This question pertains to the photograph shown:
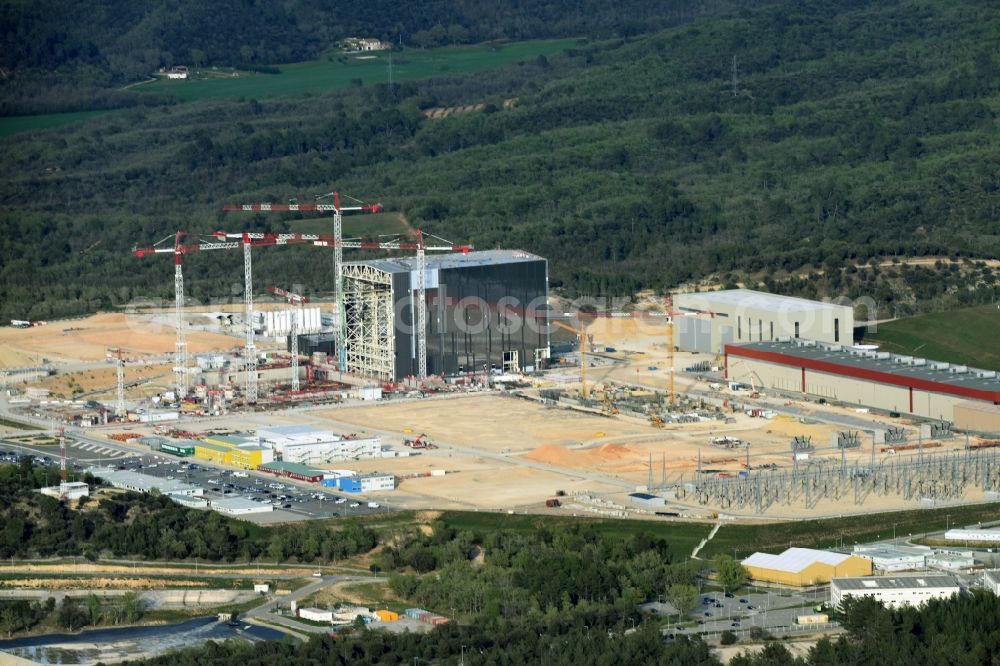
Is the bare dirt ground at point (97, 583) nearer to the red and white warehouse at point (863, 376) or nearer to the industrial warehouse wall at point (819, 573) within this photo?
the industrial warehouse wall at point (819, 573)

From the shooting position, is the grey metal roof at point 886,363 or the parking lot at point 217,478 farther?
the grey metal roof at point 886,363

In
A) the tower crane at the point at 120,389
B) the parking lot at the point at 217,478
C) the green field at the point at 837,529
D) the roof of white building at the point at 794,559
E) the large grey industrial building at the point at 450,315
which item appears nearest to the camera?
the roof of white building at the point at 794,559

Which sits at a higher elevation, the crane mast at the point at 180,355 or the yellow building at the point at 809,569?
the crane mast at the point at 180,355

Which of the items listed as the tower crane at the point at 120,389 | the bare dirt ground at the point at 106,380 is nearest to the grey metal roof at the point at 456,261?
the bare dirt ground at the point at 106,380

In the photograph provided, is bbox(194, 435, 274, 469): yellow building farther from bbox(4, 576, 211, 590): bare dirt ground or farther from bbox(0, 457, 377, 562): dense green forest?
bbox(4, 576, 211, 590): bare dirt ground

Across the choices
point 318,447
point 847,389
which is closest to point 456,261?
point 847,389

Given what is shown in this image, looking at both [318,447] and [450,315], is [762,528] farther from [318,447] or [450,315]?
[450,315]

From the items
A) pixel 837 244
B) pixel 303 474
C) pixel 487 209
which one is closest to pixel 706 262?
pixel 837 244

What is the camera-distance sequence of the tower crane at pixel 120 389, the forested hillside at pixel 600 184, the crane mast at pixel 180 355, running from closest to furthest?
the tower crane at pixel 120 389 → the crane mast at pixel 180 355 → the forested hillside at pixel 600 184
